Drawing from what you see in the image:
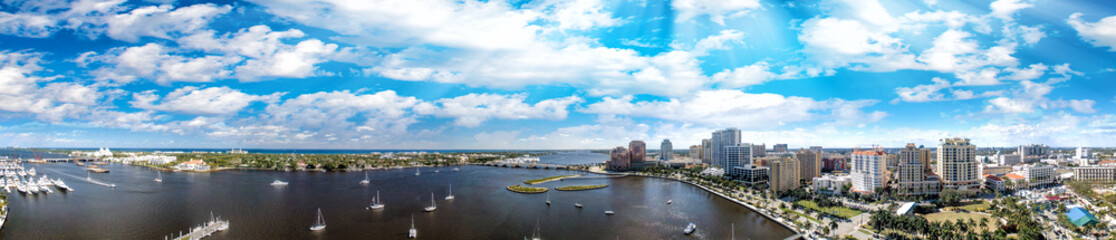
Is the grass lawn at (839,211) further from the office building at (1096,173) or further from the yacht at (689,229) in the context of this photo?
the office building at (1096,173)

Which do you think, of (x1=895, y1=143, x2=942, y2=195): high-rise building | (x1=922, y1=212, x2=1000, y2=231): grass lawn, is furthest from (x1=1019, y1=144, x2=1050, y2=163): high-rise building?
(x1=922, y1=212, x2=1000, y2=231): grass lawn

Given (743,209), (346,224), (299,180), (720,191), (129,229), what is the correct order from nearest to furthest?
(129,229) < (346,224) < (743,209) < (720,191) < (299,180)

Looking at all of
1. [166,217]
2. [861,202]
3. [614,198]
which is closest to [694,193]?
[614,198]

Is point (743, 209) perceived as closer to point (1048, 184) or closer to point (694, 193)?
Result: point (694, 193)

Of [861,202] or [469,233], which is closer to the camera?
[469,233]

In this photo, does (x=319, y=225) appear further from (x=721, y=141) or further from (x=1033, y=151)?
(x=1033, y=151)

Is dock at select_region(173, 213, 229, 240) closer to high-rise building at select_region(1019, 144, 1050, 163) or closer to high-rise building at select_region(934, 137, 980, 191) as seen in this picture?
high-rise building at select_region(934, 137, 980, 191)
